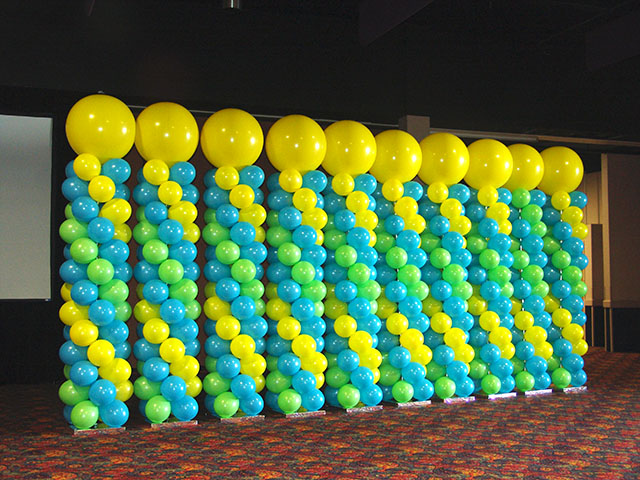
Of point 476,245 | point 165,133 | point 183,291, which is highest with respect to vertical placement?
point 165,133

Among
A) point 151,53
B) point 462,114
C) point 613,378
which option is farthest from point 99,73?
point 613,378

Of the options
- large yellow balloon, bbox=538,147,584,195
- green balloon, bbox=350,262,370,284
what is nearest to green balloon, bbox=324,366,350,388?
green balloon, bbox=350,262,370,284

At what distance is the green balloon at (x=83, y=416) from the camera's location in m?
4.68

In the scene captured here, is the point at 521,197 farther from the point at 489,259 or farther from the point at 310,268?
the point at 310,268

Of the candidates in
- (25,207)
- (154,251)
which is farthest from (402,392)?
(25,207)

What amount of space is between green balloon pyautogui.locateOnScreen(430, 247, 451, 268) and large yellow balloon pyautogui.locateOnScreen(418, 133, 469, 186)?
0.58 meters

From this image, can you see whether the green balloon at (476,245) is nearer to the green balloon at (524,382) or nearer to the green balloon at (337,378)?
the green balloon at (524,382)

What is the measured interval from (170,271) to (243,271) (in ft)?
1.68

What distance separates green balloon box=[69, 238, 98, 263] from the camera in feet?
15.4

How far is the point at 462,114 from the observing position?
7590mm

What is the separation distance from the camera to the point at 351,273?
18.1 feet

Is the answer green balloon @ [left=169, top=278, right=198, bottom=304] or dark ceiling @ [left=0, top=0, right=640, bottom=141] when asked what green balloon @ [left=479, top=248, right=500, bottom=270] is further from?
green balloon @ [left=169, top=278, right=198, bottom=304]

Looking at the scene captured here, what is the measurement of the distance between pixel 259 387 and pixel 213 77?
9.34 ft

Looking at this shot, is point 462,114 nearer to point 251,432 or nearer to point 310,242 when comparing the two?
point 310,242
